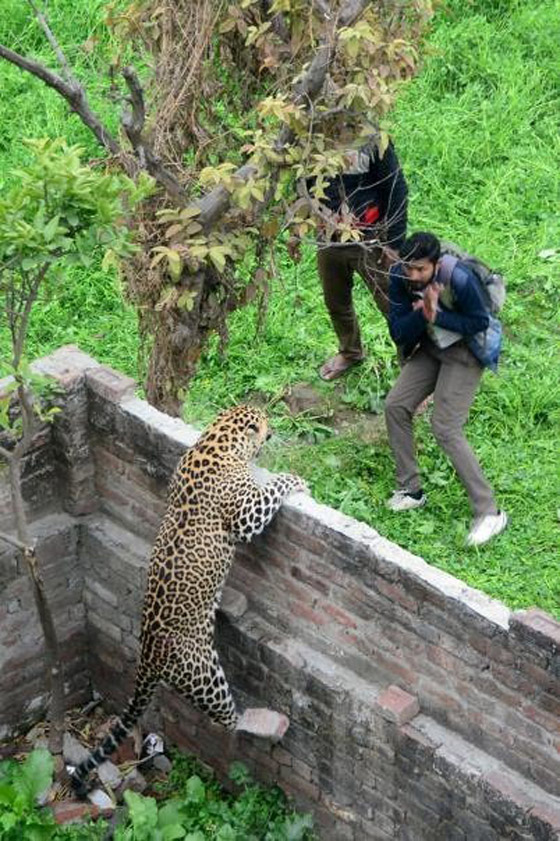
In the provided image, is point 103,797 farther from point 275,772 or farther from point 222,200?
point 222,200

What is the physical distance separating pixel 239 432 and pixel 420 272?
1.21m

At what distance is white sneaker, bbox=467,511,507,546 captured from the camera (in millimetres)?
7914

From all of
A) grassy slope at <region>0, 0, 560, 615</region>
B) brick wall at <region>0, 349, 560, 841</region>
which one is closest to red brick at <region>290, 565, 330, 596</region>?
brick wall at <region>0, 349, 560, 841</region>

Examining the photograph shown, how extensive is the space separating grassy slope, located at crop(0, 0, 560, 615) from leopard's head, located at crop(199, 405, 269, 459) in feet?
3.00

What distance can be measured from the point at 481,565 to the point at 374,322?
8.10 ft

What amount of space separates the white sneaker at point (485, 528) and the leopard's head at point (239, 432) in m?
1.26

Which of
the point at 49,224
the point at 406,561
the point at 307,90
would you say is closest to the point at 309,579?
the point at 406,561

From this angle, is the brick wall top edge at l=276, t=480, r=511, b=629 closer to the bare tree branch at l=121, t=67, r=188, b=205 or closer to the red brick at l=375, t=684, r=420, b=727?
the red brick at l=375, t=684, r=420, b=727

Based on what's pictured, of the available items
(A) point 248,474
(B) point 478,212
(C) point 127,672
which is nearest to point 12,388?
(A) point 248,474

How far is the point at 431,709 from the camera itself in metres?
6.62

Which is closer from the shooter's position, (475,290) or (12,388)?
(12,388)

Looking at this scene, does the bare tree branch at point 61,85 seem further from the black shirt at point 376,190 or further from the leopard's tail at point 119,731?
the leopard's tail at point 119,731

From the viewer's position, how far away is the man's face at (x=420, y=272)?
7391 millimetres

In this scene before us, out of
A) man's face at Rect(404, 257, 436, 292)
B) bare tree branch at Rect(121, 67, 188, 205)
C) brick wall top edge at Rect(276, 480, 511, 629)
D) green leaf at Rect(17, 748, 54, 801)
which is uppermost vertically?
bare tree branch at Rect(121, 67, 188, 205)
